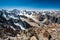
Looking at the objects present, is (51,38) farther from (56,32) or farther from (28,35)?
(28,35)

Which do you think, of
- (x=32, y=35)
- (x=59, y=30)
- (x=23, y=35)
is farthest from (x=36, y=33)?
(x=59, y=30)

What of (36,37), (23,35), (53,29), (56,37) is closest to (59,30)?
(53,29)

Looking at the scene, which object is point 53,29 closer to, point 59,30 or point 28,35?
point 59,30

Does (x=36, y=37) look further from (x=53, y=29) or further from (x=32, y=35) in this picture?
(x=53, y=29)

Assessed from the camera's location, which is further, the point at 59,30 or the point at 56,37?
the point at 59,30

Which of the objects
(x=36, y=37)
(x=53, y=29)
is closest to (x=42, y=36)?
Answer: (x=36, y=37)

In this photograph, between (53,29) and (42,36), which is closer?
(42,36)

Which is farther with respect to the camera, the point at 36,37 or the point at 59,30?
the point at 59,30
